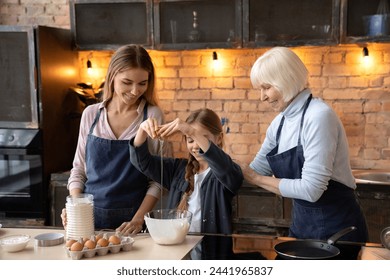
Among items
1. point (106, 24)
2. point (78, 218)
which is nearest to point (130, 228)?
point (78, 218)

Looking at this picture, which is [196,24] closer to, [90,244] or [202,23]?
[202,23]

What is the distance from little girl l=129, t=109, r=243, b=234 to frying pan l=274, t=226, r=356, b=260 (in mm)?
400

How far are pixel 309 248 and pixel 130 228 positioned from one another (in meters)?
0.65

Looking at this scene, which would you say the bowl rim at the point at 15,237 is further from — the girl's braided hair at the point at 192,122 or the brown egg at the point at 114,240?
the girl's braided hair at the point at 192,122

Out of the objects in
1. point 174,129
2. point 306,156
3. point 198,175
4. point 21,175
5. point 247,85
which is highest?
point 247,85

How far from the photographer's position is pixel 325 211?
1.93 m

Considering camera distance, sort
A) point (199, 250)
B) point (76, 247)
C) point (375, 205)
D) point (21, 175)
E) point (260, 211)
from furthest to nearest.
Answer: point (21, 175) → point (260, 211) → point (375, 205) → point (199, 250) → point (76, 247)

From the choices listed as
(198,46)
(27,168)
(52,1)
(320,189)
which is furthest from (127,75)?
(52,1)

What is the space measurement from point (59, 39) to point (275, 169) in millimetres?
2150

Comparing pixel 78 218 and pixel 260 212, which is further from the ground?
pixel 78 218

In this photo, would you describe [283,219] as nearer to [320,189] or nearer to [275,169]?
[275,169]

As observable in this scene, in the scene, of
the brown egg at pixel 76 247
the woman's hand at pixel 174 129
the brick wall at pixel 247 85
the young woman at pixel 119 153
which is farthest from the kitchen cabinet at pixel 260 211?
the brown egg at pixel 76 247

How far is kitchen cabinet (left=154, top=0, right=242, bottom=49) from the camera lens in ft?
11.3

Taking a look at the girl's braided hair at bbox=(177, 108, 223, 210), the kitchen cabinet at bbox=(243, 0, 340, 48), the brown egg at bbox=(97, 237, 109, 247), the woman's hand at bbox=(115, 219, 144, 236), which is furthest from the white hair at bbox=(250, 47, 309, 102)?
the kitchen cabinet at bbox=(243, 0, 340, 48)
